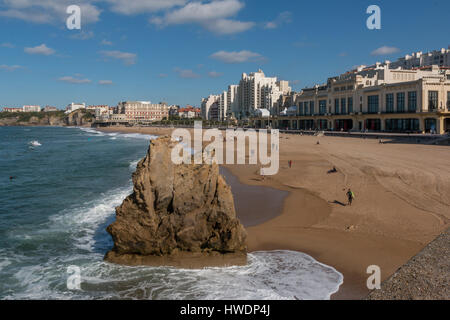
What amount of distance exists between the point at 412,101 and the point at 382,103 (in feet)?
21.2

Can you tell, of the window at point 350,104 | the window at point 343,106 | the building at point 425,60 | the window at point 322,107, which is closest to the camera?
the window at point 350,104

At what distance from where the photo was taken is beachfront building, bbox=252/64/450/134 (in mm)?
49594

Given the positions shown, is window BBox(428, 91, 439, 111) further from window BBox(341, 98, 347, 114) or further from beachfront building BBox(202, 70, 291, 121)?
beachfront building BBox(202, 70, 291, 121)

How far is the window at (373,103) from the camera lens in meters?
59.5

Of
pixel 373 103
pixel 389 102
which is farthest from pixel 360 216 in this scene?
pixel 373 103

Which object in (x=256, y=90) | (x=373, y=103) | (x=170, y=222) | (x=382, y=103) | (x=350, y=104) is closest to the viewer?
(x=170, y=222)

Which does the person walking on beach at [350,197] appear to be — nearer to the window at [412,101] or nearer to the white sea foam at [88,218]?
the white sea foam at [88,218]

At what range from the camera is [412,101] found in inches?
2042

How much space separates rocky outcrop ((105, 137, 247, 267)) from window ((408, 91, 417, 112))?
4999 cm

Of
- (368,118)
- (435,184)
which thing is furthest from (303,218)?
(368,118)

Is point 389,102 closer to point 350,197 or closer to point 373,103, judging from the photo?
point 373,103

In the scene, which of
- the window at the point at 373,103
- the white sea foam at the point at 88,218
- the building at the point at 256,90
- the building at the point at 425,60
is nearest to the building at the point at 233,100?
the building at the point at 256,90

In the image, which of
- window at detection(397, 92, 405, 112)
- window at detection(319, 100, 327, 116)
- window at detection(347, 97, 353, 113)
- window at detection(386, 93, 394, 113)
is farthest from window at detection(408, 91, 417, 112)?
window at detection(319, 100, 327, 116)
